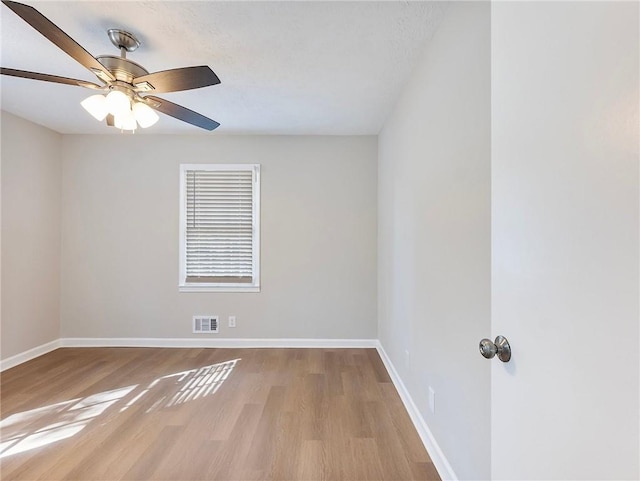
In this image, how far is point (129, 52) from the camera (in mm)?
2125

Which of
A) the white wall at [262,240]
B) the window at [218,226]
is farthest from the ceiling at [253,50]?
the window at [218,226]

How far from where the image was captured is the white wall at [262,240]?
388 cm

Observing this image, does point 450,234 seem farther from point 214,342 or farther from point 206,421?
point 214,342

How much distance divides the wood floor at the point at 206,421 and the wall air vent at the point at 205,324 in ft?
1.52

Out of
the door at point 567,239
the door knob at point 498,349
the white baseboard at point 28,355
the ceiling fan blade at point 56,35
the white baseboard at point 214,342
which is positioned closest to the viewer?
the door at point 567,239

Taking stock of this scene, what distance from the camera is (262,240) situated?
3.89 meters

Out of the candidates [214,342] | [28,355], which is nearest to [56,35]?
[214,342]

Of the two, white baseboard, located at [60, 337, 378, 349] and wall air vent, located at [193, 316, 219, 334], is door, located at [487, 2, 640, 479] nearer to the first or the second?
white baseboard, located at [60, 337, 378, 349]

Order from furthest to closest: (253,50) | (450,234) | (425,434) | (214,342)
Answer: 1. (214,342)
2. (253,50)
3. (425,434)
4. (450,234)

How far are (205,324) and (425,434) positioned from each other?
2782mm

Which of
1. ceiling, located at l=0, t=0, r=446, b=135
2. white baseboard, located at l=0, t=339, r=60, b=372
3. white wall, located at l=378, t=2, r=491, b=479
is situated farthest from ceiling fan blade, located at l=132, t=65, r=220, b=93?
white baseboard, located at l=0, t=339, r=60, b=372

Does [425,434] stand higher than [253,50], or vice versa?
[253,50]

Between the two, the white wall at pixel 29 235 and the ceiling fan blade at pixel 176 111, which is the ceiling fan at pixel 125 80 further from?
the white wall at pixel 29 235

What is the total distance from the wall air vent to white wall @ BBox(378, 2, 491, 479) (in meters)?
2.28
